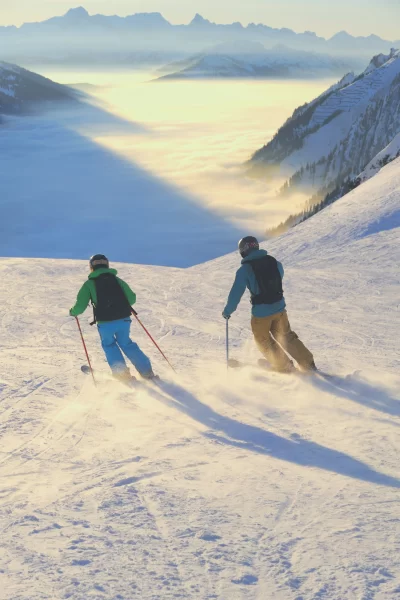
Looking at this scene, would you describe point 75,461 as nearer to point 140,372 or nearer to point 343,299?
point 140,372

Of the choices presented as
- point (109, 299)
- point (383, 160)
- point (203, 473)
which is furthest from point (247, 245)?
point (383, 160)

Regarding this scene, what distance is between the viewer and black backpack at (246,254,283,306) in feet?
23.9

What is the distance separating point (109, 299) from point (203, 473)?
125 inches

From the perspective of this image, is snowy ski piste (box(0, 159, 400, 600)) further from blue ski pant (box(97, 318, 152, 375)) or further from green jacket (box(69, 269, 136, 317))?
green jacket (box(69, 269, 136, 317))

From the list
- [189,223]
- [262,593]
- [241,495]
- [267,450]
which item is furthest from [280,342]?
[189,223]

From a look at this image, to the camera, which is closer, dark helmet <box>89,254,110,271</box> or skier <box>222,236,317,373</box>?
skier <box>222,236,317,373</box>

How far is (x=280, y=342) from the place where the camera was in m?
7.71

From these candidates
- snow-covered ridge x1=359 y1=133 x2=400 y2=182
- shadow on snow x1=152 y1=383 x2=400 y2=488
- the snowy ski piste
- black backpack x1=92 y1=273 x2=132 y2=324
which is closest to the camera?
the snowy ski piste

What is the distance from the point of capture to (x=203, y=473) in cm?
500

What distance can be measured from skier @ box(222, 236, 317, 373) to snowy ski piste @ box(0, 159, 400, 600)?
30 cm

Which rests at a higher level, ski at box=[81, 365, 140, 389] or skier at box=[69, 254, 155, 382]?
skier at box=[69, 254, 155, 382]

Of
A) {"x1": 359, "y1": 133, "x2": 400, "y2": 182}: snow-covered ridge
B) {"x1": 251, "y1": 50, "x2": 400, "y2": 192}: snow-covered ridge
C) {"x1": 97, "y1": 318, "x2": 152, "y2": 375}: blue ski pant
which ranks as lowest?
{"x1": 97, "y1": 318, "x2": 152, "y2": 375}: blue ski pant

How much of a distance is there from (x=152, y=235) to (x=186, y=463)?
151m

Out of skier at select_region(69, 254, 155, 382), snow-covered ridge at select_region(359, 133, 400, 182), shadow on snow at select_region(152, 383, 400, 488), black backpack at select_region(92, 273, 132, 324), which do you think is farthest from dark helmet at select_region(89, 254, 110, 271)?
snow-covered ridge at select_region(359, 133, 400, 182)
